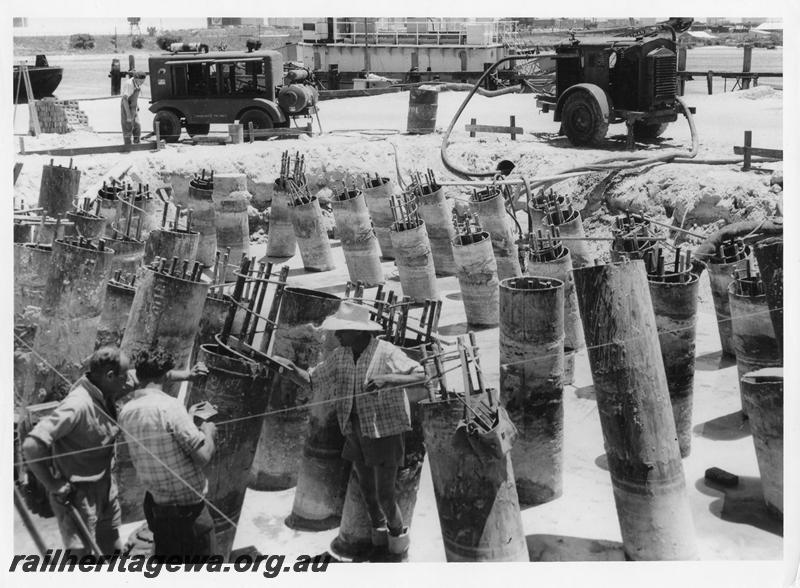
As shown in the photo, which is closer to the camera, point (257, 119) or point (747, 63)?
point (257, 119)

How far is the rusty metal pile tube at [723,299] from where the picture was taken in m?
12.4

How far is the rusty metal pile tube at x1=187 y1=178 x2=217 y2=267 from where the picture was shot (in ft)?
56.6

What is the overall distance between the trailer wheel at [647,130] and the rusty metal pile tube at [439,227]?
5.91m

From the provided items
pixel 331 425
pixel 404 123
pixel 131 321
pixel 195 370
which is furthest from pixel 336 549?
pixel 404 123

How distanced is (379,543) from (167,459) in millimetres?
1916

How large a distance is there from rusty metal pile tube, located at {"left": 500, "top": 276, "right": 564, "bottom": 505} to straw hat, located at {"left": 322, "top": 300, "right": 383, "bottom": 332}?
183 centimetres

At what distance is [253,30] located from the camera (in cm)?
4797

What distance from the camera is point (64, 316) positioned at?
8.85 m

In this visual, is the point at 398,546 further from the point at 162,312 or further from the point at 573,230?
the point at 573,230

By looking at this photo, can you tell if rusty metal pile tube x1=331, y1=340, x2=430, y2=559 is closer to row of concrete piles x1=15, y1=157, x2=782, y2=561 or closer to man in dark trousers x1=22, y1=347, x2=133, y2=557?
row of concrete piles x1=15, y1=157, x2=782, y2=561

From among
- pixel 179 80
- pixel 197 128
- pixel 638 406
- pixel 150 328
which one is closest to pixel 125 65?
pixel 197 128

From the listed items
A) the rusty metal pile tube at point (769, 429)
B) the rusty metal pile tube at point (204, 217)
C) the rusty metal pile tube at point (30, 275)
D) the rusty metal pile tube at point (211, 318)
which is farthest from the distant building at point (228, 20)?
the rusty metal pile tube at point (769, 429)

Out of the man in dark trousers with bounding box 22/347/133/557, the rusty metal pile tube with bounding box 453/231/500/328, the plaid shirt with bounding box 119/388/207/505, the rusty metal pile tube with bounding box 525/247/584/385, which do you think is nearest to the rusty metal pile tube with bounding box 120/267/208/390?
the man in dark trousers with bounding box 22/347/133/557

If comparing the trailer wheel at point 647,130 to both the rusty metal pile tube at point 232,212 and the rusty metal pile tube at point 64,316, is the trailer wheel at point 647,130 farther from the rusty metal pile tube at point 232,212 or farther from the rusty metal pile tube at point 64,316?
A: the rusty metal pile tube at point 64,316
